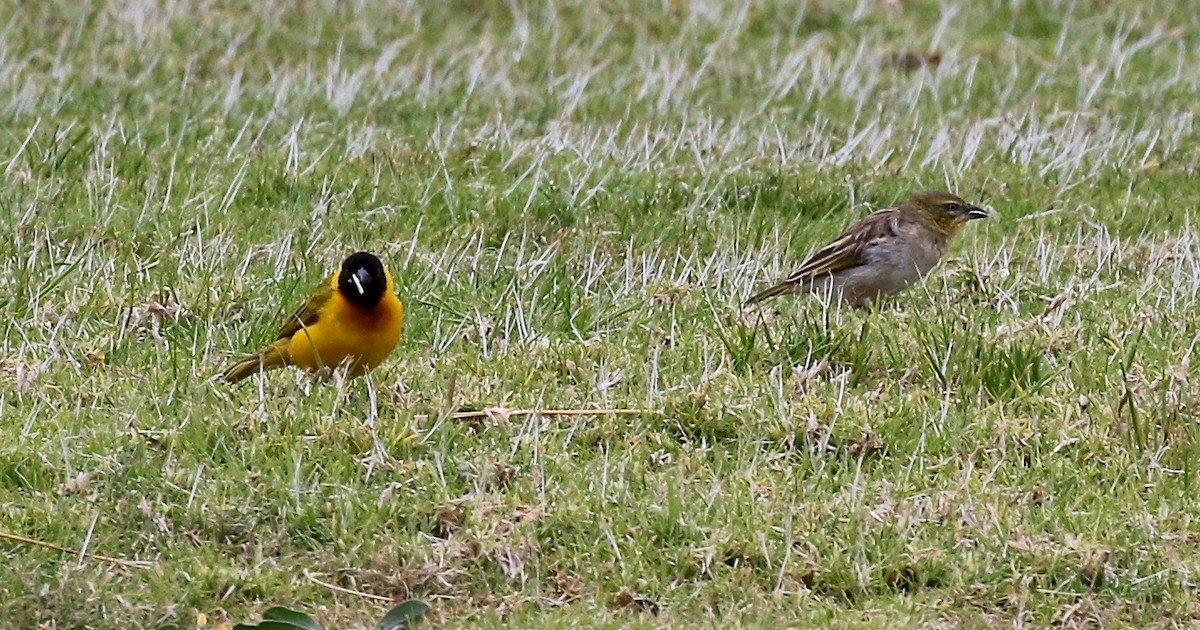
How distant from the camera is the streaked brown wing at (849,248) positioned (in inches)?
349

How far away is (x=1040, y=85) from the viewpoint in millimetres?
13531

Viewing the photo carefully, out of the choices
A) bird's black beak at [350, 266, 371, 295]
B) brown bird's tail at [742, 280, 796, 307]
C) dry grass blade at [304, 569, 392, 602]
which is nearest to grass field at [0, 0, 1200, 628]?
dry grass blade at [304, 569, 392, 602]

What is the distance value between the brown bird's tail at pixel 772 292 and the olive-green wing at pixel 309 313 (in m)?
1.86

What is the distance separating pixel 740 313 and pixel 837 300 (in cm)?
70

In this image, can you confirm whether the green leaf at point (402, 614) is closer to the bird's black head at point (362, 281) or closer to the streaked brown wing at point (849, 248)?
the bird's black head at point (362, 281)

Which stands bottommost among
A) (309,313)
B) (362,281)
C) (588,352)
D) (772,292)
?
(772,292)

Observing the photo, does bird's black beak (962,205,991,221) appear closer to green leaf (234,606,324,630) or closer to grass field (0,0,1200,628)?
grass field (0,0,1200,628)

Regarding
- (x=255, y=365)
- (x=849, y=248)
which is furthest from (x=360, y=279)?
(x=849, y=248)

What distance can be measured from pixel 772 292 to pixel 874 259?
56 cm

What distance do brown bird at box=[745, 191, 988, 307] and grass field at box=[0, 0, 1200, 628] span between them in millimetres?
141

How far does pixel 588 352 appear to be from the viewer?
772 centimetres

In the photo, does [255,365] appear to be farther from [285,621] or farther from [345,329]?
[285,621]

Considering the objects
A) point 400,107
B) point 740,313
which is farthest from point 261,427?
point 400,107

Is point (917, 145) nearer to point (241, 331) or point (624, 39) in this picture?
point (624, 39)
